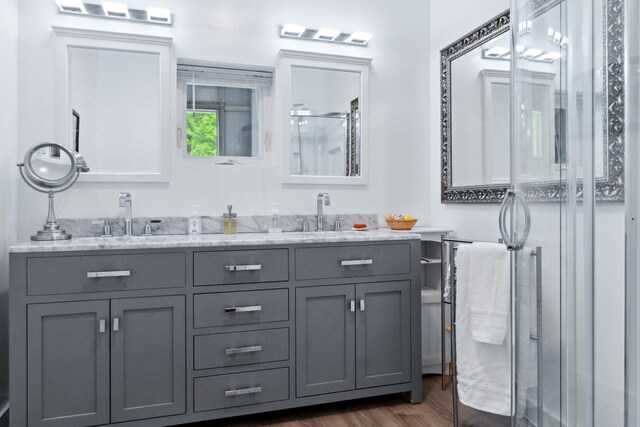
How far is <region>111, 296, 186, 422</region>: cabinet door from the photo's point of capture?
179 cm

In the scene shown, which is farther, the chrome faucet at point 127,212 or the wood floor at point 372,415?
the chrome faucet at point 127,212

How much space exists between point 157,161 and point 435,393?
197 centimetres

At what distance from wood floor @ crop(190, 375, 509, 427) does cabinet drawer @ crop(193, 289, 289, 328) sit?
0.52 meters

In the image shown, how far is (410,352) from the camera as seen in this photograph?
2186mm

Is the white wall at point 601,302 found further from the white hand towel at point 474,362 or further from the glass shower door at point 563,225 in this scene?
the white hand towel at point 474,362

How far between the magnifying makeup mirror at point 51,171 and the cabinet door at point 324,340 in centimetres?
118

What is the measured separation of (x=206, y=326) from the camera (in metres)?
1.89

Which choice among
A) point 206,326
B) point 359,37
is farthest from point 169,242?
point 359,37

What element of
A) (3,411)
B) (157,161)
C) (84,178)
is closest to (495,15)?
(157,161)

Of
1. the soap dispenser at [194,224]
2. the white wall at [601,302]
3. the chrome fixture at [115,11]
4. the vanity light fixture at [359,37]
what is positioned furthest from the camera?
the vanity light fixture at [359,37]

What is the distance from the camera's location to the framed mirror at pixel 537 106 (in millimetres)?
906

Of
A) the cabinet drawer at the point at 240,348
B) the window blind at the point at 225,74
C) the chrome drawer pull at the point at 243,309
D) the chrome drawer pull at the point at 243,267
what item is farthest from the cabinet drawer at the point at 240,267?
the window blind at the point at 225,74

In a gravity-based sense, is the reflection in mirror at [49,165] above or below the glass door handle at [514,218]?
above

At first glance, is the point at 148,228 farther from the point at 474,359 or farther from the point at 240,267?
the point at 474,359
